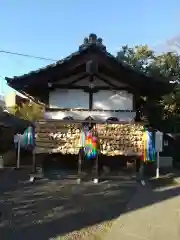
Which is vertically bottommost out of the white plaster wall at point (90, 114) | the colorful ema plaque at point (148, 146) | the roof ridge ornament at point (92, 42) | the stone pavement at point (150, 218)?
the stone pavement at point (150, 218)

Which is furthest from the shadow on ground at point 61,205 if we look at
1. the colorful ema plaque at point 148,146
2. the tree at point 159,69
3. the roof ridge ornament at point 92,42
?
the tree at point 159,69

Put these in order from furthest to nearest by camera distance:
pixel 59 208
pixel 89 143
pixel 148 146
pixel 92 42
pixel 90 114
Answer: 1. pixel 90 114
2. pixel 92 42
3. pixel 148 146
4. pixel 89 143
5. pixel 59 208

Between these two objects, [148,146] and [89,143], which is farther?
[148,146]

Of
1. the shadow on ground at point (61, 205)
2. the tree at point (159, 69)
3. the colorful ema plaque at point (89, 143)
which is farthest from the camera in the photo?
the tree at point (159, 69)

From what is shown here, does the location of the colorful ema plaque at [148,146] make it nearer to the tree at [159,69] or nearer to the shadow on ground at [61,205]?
the shadow on ground at [61,205]

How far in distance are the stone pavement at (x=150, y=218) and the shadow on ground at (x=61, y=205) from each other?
0.09 meters

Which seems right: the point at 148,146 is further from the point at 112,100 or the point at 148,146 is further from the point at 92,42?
the point at 92,42

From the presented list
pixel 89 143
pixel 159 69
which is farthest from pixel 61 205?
pixel 159 69

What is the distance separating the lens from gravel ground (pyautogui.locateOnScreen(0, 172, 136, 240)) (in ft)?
20.1

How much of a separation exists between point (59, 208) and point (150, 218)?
6.13ft

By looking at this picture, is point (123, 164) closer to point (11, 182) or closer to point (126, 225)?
point (11, 182)

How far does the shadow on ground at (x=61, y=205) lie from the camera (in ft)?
20.5

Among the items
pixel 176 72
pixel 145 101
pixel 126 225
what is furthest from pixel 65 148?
pixel 176 72

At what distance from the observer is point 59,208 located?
25.0ft
